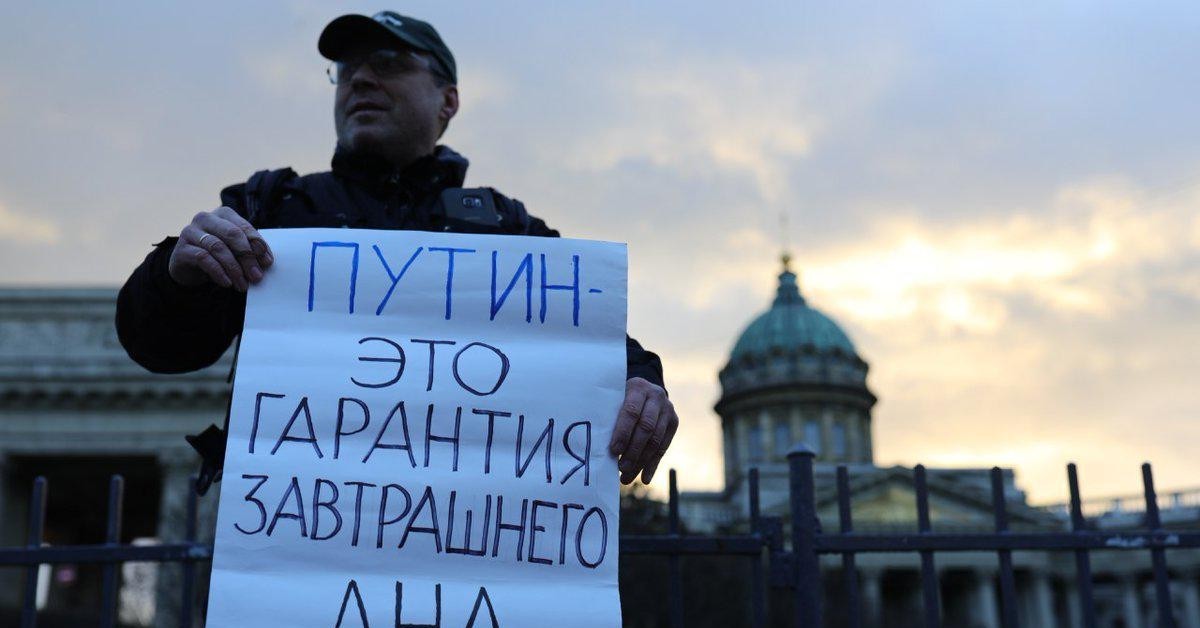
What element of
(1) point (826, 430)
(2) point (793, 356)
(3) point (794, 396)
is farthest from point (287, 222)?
(2) point (793, 356)

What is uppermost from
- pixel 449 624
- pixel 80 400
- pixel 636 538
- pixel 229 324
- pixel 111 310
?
pixel 111 310

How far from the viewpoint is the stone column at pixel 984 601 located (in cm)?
5841

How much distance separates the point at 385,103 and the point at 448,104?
11.9 inches

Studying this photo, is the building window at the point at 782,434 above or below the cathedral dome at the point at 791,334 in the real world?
below

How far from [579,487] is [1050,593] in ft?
210

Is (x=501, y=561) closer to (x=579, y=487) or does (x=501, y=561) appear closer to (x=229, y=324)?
(x=579, y=487)

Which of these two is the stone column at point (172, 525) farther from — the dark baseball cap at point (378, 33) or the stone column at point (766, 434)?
the stone column at point (766, 434)

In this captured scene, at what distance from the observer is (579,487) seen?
256 cm

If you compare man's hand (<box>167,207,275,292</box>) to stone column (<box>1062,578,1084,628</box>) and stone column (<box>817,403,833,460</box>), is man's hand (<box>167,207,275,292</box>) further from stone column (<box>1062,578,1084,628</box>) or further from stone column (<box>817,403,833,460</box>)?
stone column (<box>817,403,833,460</box>)

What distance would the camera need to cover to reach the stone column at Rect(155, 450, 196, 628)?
25.0 meters

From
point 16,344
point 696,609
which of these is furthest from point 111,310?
point 696,609

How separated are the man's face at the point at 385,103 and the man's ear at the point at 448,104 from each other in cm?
12

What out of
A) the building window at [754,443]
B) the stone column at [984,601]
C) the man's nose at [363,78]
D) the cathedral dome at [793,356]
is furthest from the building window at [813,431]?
the man's nose at [363,78]

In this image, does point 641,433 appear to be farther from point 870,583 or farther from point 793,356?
point 793,356
